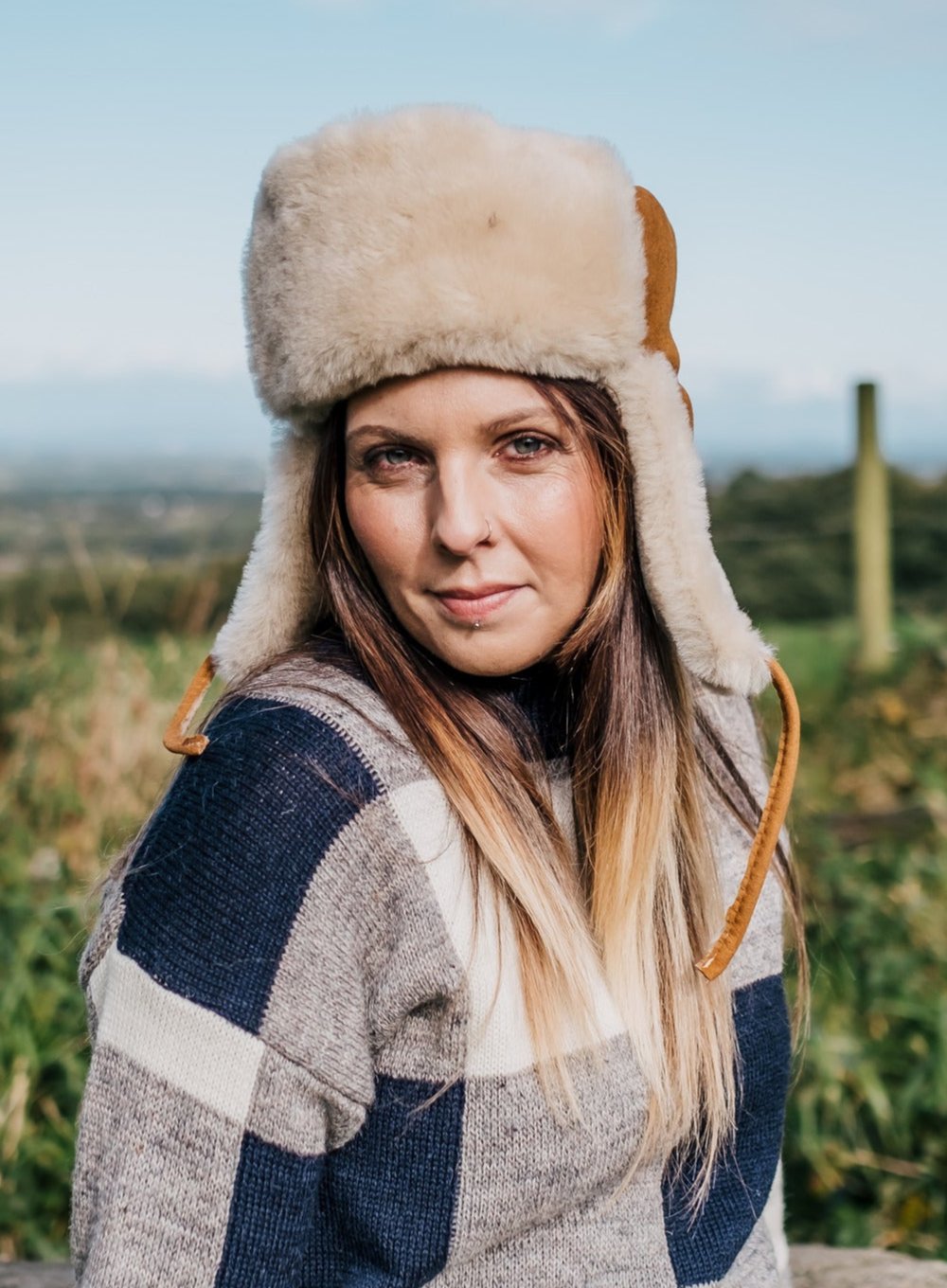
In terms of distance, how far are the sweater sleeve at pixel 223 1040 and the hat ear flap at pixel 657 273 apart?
715 mm

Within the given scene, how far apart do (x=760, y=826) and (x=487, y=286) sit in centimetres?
79

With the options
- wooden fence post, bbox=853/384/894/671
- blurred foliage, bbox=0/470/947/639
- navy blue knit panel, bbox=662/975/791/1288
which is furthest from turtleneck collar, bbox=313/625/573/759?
wooden fence post, bbox=853/384/894/671

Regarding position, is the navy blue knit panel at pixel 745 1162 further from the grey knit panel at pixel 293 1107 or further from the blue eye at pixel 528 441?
the blue eye at pixel 528 441

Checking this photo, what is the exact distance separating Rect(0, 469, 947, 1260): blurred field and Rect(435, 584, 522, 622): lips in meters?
0.64

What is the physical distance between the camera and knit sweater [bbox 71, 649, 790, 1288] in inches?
57.9

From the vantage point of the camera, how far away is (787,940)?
3486mm

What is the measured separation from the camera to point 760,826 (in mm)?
1853

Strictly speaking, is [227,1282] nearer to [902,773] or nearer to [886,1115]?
[886,1115]

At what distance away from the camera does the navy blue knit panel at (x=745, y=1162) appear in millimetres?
1841

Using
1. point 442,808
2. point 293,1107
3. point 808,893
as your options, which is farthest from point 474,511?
point 808,893

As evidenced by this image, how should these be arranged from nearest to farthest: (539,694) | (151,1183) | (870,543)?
(151,1183)
(539,694)
(870,543)

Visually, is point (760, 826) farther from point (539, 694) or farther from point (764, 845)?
point (539, 694)

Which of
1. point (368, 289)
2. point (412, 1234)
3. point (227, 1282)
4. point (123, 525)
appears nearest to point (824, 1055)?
point (412, 1234)

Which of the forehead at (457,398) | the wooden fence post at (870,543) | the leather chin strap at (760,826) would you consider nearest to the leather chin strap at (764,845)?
the leather chin strap at (760,826)
